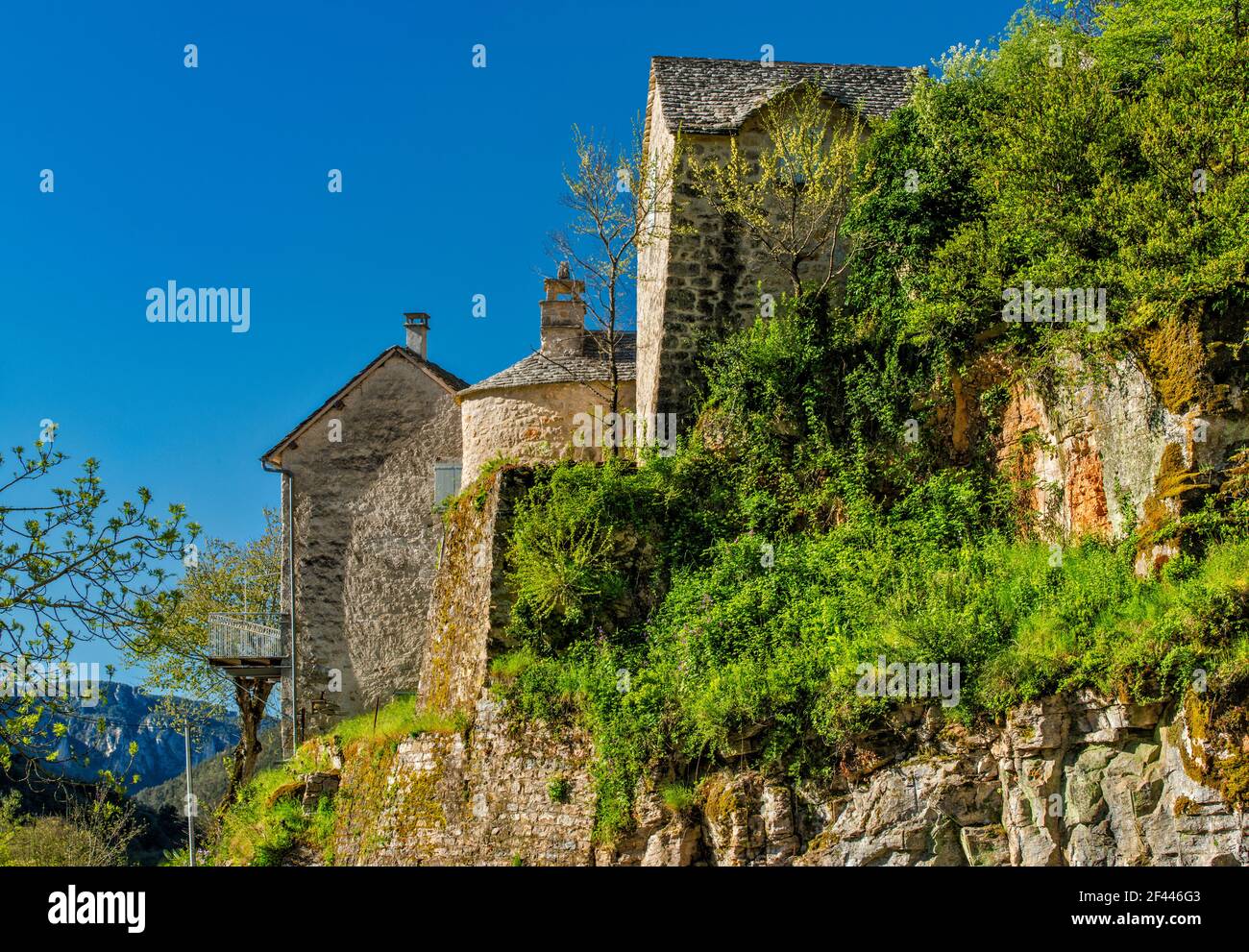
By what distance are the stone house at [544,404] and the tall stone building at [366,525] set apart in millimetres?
4123

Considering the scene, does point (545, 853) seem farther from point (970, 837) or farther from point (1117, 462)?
point (1117, 462)

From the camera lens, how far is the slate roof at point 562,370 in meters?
26.0

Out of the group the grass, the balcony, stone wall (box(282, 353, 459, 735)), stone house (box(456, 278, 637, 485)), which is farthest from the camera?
the balcony

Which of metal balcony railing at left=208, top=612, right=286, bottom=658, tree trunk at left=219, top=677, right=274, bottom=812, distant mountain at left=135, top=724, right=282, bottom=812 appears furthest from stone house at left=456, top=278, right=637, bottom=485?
distant mountain at left=135, top=724, right=282, bottom=812

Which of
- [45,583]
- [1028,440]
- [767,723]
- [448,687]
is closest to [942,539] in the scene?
[1028,440]

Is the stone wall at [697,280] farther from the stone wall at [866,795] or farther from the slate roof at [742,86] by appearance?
the stone wall at [866,795]

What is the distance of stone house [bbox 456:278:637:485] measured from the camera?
25.7 metres

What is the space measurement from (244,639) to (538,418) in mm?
10256

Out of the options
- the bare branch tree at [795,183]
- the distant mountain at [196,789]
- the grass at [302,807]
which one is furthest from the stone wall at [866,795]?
the distant mountain at [196,789]

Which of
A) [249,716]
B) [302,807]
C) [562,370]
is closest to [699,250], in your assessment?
[562,370]

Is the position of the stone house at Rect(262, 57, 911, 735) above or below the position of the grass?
above

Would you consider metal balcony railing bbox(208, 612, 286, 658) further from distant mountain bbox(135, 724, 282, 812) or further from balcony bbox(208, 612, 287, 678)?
distant mountain bbox(135, 724, 282, 812)

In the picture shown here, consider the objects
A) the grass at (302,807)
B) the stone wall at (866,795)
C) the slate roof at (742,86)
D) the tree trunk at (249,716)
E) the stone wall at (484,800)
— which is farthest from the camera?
the tree trunk at (249,716)

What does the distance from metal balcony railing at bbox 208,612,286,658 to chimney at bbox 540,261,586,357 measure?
31.7 ft
